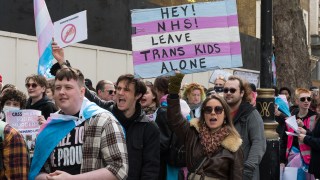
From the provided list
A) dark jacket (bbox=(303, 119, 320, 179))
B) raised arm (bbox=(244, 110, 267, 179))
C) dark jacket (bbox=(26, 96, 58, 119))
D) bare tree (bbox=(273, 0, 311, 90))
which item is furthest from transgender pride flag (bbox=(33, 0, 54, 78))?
bare tree (bbox=(273, 0, 311, 90))

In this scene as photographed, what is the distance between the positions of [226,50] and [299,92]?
3397mm

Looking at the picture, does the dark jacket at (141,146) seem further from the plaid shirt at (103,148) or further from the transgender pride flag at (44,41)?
the transgender pride flag at (44,41)

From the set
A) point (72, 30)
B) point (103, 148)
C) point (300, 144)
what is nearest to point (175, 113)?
point (103, 148)

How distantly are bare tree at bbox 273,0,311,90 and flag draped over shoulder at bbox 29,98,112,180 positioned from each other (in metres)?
15.1

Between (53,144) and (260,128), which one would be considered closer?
(53,144)

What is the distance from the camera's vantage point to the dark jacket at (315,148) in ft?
23.8

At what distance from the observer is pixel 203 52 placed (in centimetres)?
614

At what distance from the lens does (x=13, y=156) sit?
3529 millimetres

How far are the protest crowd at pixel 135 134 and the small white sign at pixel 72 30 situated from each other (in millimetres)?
588

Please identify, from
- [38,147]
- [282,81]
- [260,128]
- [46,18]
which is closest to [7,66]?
[46,18]

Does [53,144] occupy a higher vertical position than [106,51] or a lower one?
lower

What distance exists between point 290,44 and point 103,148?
50.4 ft

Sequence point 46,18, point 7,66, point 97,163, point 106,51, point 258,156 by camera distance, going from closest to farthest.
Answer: point 97,163 → point 258,156 → point 46,18 → point 7,66 → point 106,51

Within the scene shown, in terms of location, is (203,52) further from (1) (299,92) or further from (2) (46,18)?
(1) (299,92)
